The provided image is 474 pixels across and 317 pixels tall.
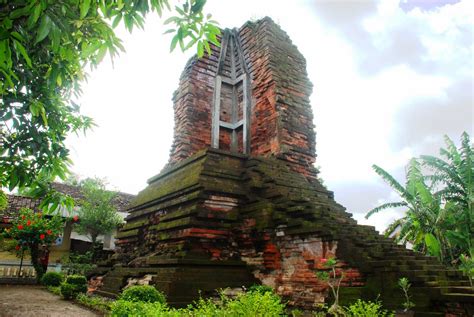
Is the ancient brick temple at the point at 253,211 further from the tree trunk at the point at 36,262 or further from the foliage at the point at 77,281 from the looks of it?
the tree trunk at the point at 36,262

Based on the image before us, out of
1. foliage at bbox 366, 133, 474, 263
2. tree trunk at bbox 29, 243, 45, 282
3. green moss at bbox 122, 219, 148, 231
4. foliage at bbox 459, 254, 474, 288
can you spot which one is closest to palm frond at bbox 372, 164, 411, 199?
foliage at bbox 366, 133, 474, 263

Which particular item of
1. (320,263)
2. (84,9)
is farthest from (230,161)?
(84,9)

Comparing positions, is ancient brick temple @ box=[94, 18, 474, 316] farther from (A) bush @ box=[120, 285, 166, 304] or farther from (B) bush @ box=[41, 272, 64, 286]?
(B) bush @ box=[41, 272, 64, 286]

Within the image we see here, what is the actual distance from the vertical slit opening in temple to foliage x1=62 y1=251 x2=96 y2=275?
27.5 feet

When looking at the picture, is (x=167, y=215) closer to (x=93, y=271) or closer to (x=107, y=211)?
(x=93, y=271)

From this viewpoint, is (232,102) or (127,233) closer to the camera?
(127,233)

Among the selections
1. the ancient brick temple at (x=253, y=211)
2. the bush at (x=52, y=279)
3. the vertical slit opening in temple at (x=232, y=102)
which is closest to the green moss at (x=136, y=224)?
the ancient brick temple at (x=253, y=211)

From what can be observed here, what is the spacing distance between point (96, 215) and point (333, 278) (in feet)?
52.7

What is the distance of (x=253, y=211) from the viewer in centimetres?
734

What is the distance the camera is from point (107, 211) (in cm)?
1947

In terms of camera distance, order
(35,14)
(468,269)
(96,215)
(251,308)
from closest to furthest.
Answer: (35,14) → (251,308) → (468,269) → (96,215)

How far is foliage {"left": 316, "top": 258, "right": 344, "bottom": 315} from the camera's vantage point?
4.98 meters

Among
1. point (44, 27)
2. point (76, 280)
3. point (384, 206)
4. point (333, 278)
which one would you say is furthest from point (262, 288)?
point (384, 206)

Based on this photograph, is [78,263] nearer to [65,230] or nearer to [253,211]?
[65,230]
